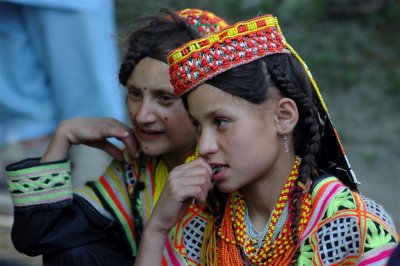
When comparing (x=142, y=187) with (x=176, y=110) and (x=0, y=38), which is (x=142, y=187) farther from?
(x=0, y=38)

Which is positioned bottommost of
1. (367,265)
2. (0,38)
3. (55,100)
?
(367,265)

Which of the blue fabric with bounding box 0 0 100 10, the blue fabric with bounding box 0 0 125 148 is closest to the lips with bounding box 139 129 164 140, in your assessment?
the blue fabric with bounding box 0 0 125 148

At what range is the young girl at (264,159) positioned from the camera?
2744mm

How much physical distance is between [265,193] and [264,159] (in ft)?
0.54

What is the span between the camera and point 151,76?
3.30 m

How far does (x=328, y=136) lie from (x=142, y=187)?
84cm

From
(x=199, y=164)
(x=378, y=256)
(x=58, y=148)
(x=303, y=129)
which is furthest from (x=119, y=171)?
(x=378, y=256)

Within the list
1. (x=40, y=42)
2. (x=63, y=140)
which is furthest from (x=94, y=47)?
(x=63, y=140)

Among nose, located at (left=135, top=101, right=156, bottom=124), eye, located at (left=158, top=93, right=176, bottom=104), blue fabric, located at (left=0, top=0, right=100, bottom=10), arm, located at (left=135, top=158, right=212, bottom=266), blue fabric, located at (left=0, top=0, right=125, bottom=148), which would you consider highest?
blue fabric, located at (left=0, top=0, right=100, bottom=10)

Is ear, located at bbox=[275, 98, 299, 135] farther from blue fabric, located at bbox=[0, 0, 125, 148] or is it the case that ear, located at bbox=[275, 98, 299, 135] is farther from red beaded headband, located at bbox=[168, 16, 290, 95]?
blue fabric, located at bbox=[0, 0, 125, 148]

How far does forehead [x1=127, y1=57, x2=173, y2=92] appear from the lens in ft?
10.8

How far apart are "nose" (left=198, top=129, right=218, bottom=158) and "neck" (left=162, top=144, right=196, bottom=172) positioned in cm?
60

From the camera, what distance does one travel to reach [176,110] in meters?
3.30

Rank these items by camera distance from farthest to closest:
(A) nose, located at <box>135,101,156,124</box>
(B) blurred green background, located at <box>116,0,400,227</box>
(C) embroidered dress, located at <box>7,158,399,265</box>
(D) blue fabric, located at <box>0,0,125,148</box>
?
(B) blurred green background, located at <box>116,0,400,227</box> < (D) blue fabric, located at <box>0,0,125,148</box> < (A) nose, located at <box>135,101,156,124</box> < (C) embroidered dress, located at <box>7,158,399,265</box>
